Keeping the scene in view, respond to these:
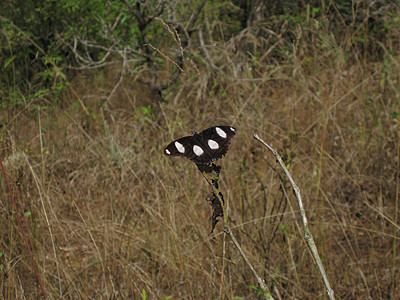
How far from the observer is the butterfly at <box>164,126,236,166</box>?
25.0 inches

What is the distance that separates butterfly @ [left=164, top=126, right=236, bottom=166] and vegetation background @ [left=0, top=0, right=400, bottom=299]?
0.14 metres

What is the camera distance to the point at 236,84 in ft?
10.5

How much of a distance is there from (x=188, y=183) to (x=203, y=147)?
5.22ft

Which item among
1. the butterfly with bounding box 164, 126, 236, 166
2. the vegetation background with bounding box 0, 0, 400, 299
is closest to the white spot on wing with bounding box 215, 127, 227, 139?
the butterfly with bounding box 164, 126, 236, 166

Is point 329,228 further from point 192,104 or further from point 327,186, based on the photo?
point 192,104

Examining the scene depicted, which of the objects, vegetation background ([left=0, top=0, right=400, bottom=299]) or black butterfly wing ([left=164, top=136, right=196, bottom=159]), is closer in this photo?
black butterfly wing ([left=164, top=136, right=196, bottom=159])

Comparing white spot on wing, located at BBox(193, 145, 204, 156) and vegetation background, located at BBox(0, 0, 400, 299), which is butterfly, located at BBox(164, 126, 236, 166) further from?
vegetation background, located at BBox(0, 0, 400, 299)

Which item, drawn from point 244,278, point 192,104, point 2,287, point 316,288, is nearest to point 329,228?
point 316,288

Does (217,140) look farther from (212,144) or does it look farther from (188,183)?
(188,183)

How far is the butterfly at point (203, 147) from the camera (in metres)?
0.64

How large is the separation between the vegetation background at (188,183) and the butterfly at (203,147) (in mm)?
140

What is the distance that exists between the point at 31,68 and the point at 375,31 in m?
4.34

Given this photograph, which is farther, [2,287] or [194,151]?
[2,287]

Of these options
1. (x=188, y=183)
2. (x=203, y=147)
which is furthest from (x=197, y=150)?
(x=188, y=183)
